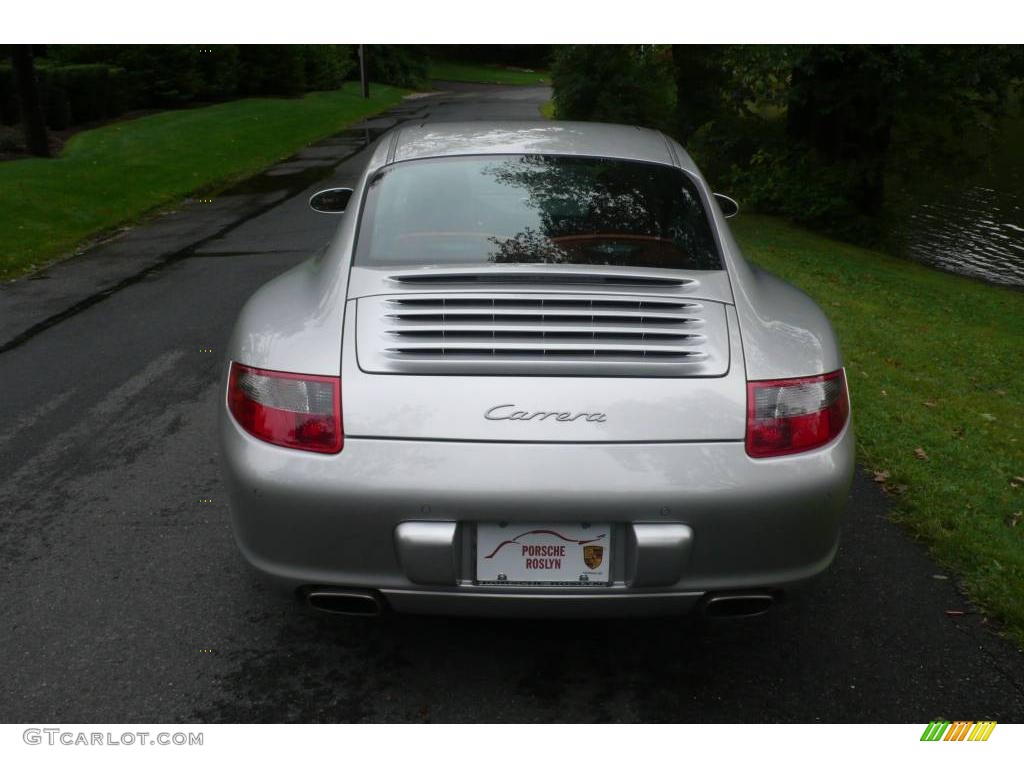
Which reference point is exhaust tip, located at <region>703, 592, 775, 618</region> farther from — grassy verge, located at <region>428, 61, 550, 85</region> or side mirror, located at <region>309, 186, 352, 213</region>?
grassy verge, located at <region>428, 61, 550, 85</region>

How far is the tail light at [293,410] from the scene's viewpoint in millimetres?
2727

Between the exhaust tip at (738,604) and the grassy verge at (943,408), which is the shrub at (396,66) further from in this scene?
the exhaust tip at (738,604)

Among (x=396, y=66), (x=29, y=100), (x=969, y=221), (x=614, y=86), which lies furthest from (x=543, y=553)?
(x=396, y=66)

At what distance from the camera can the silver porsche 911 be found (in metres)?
2.65

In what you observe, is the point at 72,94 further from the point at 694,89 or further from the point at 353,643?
the point at 353,643

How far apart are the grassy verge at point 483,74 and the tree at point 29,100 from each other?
49056 millimetres

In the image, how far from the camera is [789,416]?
2.80m

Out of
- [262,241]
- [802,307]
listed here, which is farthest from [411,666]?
[262,241]

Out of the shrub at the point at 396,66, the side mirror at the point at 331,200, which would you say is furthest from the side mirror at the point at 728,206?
the shrub at the point at 396,66

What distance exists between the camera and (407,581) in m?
2.74

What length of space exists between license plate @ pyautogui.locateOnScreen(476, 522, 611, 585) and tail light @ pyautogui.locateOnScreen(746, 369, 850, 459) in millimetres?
500

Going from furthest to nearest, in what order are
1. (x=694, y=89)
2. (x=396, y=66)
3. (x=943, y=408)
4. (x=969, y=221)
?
(x=396, y=66), (x=969, y=221), (x=694, y=89), (x=943, y=408)

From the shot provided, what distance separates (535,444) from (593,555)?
353 mm

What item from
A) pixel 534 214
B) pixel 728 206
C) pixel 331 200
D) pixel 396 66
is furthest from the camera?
pixel 396 66
